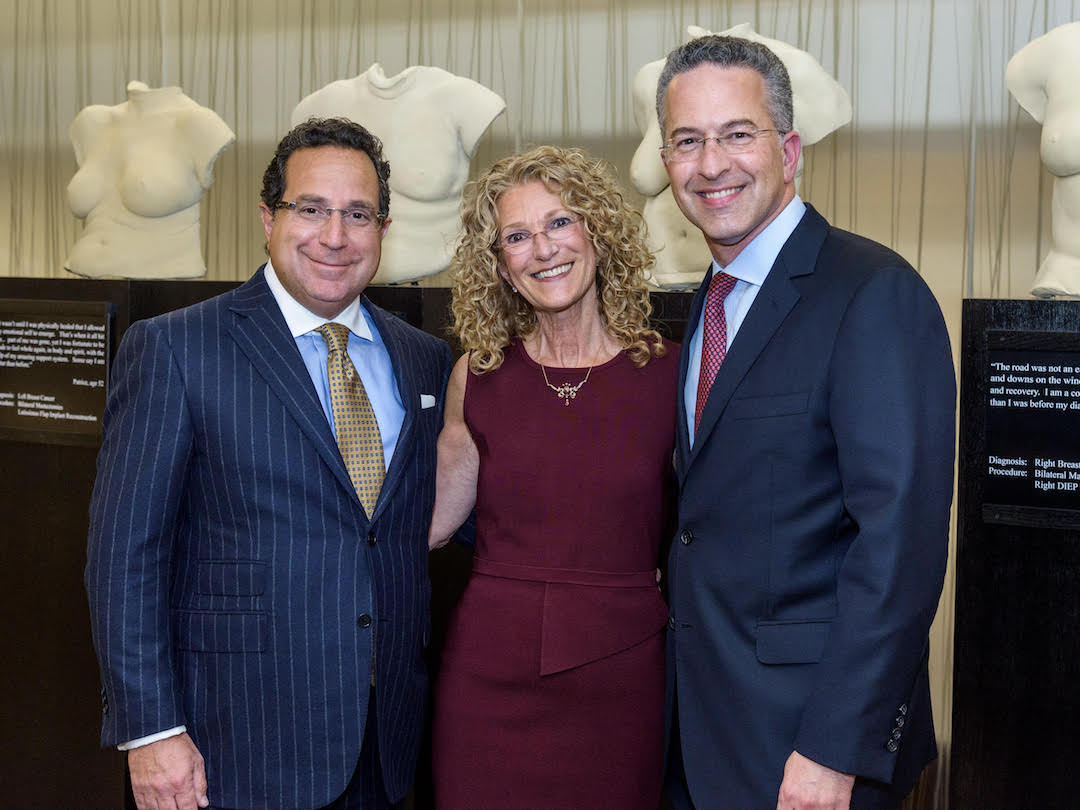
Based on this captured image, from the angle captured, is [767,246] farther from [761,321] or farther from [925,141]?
[925,141]

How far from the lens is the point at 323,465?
1.88 metres

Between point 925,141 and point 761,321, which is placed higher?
point 925,141

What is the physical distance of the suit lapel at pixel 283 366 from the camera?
1.87 meters

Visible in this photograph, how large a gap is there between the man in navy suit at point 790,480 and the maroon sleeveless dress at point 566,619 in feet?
0.58

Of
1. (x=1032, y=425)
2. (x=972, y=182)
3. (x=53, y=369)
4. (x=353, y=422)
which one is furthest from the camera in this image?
(x=972, y=182)

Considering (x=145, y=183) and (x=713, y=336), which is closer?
(x=713, y=336)

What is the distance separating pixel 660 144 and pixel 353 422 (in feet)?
4.87

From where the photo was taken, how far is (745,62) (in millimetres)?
1744

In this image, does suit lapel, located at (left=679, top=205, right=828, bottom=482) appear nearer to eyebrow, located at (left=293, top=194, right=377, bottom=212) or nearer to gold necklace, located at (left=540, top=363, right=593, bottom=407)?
gold necklace, located at (left=540, top=363, right=593, bottom=407)

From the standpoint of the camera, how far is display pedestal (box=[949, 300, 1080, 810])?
2469 millimetres

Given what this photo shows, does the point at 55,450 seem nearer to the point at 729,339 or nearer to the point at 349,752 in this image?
the point at 349,752

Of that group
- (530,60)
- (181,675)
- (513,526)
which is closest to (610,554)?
(513,526)

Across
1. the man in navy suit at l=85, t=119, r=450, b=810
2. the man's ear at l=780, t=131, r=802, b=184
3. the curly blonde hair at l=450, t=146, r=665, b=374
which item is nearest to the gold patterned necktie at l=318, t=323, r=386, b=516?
the man in navy suit at l=85, t=119, r=450, b=810

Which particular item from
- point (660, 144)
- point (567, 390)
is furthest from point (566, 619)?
point (660, 144)
